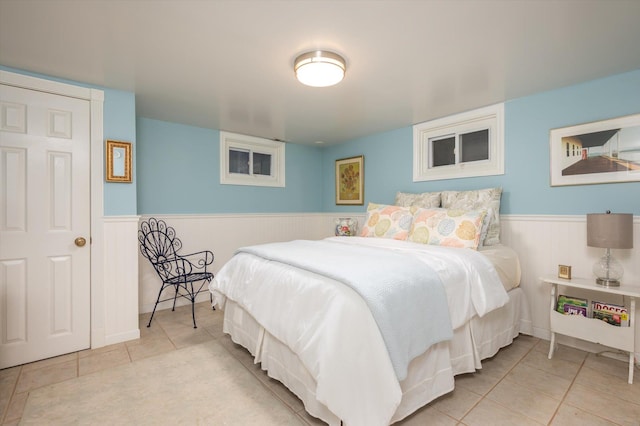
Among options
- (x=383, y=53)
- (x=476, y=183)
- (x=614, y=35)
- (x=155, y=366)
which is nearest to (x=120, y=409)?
(x=155, y=366)

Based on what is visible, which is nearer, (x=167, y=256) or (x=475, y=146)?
(x=475, y=146)

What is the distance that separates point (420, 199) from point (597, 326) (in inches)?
71.3

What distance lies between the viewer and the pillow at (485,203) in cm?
279

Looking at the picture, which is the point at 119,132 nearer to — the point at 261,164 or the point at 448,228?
the point at 261,164

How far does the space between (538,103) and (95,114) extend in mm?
3963

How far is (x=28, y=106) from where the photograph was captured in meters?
2.27

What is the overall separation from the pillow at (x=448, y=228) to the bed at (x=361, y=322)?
0.06m

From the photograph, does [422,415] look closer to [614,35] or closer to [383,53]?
[383,53]

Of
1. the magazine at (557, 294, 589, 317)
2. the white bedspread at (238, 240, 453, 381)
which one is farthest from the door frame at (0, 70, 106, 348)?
the magazine at (557, 294, 589, 317)

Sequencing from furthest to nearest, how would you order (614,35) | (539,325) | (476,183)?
(476,183)
(539,325)
(614,35)

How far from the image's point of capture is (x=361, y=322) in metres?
1.37

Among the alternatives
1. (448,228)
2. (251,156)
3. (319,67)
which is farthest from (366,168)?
(319,67)

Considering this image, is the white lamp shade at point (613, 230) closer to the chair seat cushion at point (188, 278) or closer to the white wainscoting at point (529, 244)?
the white wainscoting at point (529, 244)

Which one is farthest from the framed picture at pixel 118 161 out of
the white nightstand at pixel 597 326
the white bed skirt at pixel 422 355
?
the white nightstand at pixel 597 326
